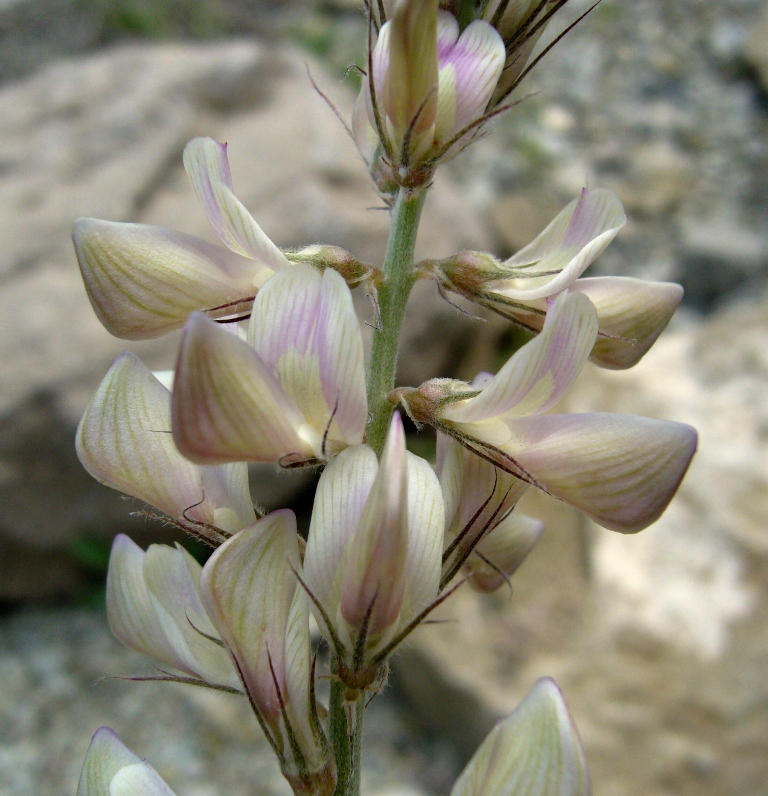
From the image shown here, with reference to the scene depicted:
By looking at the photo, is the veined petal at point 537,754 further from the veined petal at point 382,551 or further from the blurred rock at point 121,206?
the blurred rock at point 121,206

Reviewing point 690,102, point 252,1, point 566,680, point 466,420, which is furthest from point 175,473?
point 252,1

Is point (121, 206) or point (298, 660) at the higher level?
point (298, 660)

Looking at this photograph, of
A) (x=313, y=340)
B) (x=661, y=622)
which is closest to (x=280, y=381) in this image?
(x=313, y=340)

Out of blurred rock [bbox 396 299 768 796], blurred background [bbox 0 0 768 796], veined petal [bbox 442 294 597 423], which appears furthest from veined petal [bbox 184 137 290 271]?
blurred rock [bbox 396 299 768 796]

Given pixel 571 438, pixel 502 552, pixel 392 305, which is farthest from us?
pixel 502 552

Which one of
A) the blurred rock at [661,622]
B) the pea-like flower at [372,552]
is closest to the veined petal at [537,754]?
the pea-like flower at [372,552]

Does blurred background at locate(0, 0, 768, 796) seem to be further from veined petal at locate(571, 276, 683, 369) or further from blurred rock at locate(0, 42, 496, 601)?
veined petal at locate(571, 276, 683, 369)

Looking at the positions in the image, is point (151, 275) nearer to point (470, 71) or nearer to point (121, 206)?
point (470, 71)
